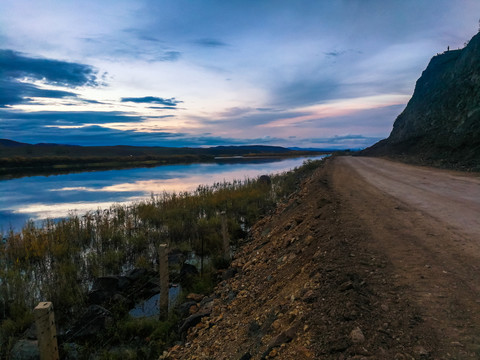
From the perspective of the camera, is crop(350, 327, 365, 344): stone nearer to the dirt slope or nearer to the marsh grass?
the dirt slope

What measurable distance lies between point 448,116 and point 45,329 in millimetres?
34037

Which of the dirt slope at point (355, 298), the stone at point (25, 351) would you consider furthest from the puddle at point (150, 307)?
the stone at point (25, 351)

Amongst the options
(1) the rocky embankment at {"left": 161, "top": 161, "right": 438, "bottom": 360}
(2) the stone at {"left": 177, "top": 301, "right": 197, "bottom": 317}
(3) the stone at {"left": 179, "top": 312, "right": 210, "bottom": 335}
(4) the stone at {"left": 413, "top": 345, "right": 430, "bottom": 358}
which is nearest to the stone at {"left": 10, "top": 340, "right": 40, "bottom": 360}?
(1) the rocky embankment at {"left": 161, "top": 161, "right": 438, "bottom": 360}

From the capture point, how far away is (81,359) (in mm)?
5664

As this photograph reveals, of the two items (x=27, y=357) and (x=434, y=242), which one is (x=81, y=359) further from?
(x=434, y=242)

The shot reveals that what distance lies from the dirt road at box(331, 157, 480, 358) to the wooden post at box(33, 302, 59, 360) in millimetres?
4763

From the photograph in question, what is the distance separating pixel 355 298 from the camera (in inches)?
146

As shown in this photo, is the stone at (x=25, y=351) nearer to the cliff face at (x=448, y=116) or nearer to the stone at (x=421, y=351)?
the stone at (x=421, y=351)

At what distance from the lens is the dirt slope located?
3002mm

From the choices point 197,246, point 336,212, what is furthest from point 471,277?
point 197,246

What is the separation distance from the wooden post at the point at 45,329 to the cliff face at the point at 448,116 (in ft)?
70.8

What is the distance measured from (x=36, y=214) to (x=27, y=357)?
16.2 metres

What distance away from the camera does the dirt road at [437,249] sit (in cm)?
320

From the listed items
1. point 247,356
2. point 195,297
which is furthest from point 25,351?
point 247,356
